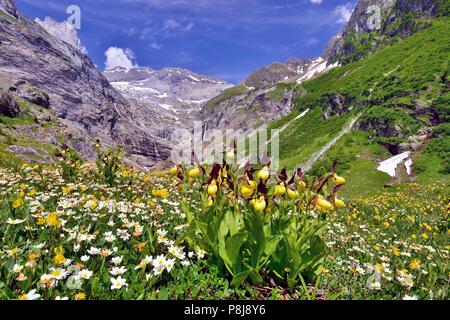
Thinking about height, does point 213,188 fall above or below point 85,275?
above

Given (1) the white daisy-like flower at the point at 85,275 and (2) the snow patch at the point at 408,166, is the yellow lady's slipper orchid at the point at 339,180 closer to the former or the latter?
(1) the white daisy-like flower at the point at 85,275

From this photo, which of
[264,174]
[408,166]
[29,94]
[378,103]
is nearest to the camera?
[264,174]

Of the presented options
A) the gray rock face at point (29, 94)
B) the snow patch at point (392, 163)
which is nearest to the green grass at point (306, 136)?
the snow patch at point (392, 163)

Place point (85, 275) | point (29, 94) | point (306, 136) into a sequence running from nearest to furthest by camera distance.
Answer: point (85, 275), point (306, 136), point (29, 94)

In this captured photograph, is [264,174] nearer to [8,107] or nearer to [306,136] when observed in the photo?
[8,107]

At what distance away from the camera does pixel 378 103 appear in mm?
91875

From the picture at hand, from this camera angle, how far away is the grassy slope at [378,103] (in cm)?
5840

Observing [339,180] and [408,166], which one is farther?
[408,166]

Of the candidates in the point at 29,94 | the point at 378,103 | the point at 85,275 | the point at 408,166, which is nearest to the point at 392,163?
the point at 408,166

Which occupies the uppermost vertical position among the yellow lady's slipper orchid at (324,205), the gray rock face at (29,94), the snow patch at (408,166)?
the gray rock face at (29,94)

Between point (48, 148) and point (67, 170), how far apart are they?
50835mm

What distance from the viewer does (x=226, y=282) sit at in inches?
181

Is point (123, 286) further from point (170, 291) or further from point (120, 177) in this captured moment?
point (120, 177)

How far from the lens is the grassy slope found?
58400 millimetres
